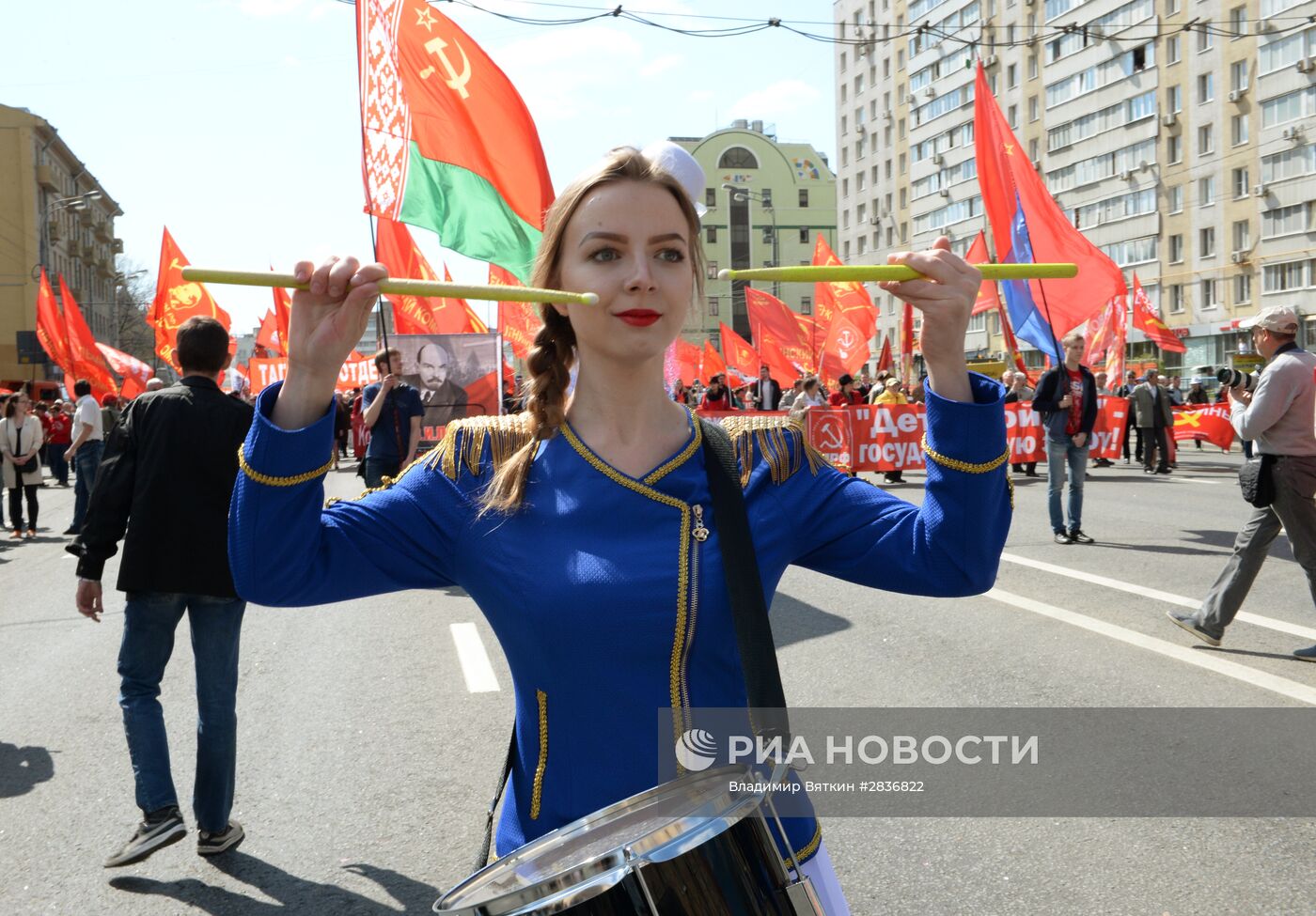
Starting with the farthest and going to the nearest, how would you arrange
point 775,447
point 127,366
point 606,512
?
point 127,366 < point 775,447 < point 606,512

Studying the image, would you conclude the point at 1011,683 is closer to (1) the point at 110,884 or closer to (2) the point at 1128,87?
(1) the point at 110,884

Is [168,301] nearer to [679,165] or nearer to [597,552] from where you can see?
[679,165]

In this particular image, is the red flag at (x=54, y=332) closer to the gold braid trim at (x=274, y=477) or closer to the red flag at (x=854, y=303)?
the red flag at (x=854, y=303)

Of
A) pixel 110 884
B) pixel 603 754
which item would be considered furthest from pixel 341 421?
pixel 603 754

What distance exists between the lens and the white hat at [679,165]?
206 cm

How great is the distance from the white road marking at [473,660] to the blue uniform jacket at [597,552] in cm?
494

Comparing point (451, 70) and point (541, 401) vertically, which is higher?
point (451, 70)

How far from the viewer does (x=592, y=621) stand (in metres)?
1.79

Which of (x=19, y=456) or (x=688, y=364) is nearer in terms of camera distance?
(x=19, y=456)

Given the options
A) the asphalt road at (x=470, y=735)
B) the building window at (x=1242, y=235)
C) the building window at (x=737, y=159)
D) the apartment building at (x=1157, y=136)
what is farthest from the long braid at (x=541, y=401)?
the building window at (x=737, y=159)

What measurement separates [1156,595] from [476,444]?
26.4ft

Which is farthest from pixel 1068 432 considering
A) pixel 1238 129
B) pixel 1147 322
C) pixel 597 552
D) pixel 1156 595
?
pixel 1238 129

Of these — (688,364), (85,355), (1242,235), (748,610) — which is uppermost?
(1242,235)

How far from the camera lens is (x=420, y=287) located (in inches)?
68.5
